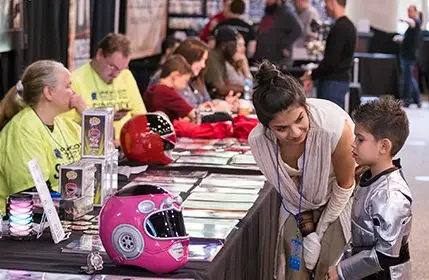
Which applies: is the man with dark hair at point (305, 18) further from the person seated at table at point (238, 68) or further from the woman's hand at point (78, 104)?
the woman's hand at point (78, 104)

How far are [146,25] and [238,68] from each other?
6.20 ft

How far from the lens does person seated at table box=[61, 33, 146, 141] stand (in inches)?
203

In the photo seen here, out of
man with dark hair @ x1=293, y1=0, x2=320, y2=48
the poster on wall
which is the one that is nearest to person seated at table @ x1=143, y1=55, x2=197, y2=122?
the poster on wall

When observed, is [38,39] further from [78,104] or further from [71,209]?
[71,209]

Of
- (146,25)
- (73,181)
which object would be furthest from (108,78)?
(146,25)

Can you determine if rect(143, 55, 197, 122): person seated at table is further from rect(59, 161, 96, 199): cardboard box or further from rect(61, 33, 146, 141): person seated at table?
rect(59, 161, 96, 199): cardboard box

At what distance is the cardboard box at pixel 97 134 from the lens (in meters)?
3.44

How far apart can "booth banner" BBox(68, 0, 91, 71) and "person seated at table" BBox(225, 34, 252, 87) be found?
141 cm

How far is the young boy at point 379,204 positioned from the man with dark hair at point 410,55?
10420 millimetres

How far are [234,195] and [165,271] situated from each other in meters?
1.23

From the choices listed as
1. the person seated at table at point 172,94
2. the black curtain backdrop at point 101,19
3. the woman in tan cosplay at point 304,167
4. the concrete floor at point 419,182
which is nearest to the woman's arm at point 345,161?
the woman in tan cosplay at point 304,167

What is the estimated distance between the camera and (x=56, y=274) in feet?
8.27

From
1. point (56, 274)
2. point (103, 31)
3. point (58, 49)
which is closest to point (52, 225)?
point (56, 274)

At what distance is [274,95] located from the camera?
10.0ft
